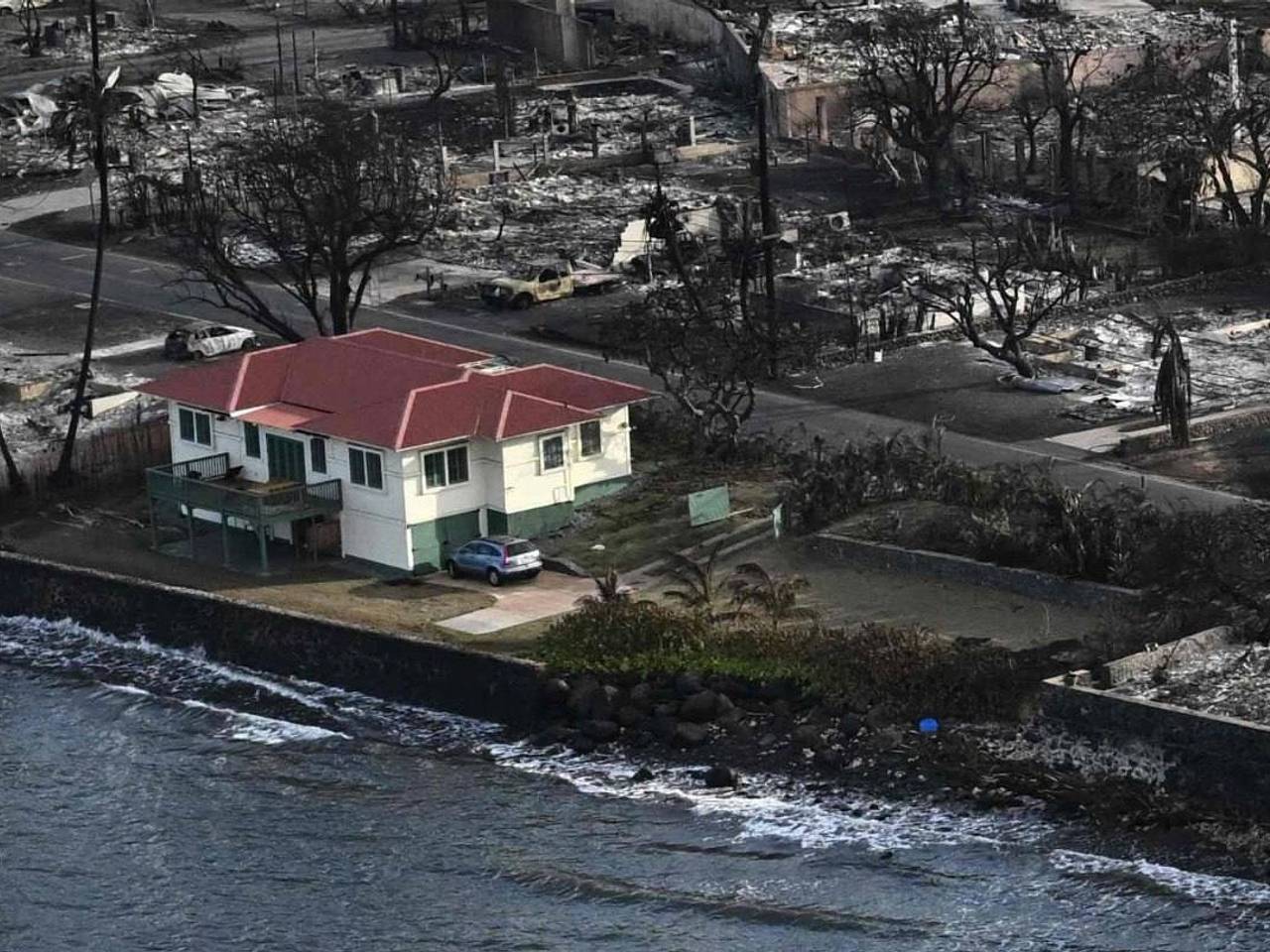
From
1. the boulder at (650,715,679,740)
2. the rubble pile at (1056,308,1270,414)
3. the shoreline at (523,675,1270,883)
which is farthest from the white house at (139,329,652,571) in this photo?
the rubble pile at (1056,308,1270,414)

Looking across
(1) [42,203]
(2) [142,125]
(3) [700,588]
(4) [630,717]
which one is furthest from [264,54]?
(4) [630,717]

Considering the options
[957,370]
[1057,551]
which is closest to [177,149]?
[957,370]

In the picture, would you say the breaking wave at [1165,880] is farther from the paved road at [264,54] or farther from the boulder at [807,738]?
the paved road at [264,54]

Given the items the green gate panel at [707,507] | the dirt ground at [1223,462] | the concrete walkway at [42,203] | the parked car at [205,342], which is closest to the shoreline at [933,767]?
the green gate panel at [707,507]

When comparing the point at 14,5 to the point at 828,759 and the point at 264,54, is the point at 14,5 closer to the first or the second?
the point at 264,54

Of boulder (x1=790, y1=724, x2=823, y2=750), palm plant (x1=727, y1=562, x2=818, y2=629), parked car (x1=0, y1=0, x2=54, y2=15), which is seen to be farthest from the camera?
parked car (x1=0, y1=0, x2=54, y2=15)

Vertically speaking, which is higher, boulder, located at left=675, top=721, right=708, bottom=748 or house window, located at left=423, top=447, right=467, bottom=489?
house window, located at left=423, top=447, right=467, bottom=489

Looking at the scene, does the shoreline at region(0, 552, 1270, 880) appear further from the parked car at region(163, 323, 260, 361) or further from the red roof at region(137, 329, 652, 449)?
the parked car at region(163, 323, 260, 361)
